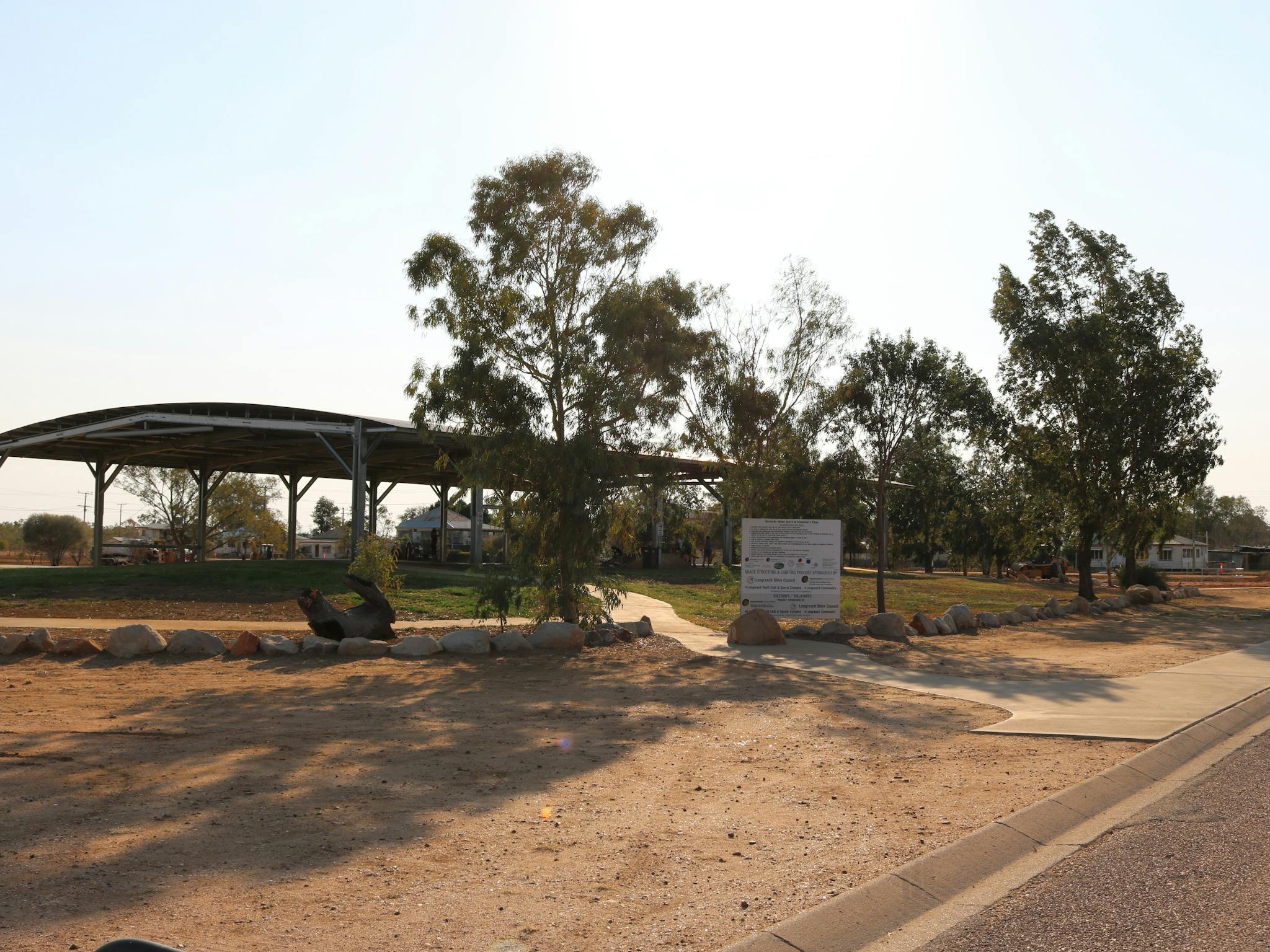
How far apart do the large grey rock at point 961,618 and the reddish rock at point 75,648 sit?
47.9ft

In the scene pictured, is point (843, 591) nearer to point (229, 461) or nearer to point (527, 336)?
point (527, 336)

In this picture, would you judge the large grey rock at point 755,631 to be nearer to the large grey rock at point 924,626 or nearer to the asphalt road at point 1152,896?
the large grey rock at point 924,626

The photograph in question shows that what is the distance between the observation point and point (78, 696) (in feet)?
36.6

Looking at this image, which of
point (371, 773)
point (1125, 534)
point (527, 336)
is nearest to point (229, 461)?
point (527, 336)

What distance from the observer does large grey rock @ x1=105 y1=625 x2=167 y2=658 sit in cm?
1441

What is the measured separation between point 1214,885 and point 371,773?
5.25 meters

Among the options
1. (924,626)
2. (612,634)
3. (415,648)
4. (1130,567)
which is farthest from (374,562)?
(1130,567)

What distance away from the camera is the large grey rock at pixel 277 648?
14.9 metres

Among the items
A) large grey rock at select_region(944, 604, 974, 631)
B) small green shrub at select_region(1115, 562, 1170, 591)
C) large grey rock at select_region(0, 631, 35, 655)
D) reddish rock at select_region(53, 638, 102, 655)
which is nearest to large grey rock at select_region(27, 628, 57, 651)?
large grey rock at select_region(0, 631, 35, 655)

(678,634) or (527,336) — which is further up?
(527,336)

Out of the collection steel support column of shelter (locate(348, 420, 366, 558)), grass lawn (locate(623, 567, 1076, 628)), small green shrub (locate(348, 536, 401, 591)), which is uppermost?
steel support column of shelter (locate(348, 420, 366, 558))

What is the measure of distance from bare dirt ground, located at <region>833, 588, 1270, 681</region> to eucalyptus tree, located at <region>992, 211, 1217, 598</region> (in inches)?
159

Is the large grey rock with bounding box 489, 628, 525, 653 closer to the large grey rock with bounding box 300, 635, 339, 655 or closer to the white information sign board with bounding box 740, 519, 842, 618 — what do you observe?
the large grey rock with bounding box 300, 635, 339, 655

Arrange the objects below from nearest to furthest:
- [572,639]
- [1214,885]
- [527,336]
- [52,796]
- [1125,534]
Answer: [1214,885] < [52,796] < [572,639] < [527,336] < [1125,534]
